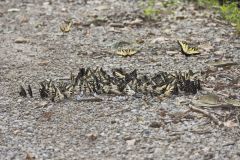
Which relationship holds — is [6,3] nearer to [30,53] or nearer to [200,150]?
[30,53]

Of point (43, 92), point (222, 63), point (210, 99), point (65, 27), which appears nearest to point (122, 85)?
point (43, 92)

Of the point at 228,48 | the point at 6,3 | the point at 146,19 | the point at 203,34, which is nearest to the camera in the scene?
the point at 228,48

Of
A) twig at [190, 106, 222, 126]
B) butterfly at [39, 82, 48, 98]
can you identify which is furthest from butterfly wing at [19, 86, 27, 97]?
twig at [190, 106, 222, 126]

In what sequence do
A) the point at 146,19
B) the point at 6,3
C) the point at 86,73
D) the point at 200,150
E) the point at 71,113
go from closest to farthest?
the point at 200,150, the point at 71,113, the point at 86,73, the point at 146,19, the point at 6,3

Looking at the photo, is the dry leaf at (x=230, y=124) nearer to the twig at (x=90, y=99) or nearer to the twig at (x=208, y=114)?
the twig at (x=208, y=114)

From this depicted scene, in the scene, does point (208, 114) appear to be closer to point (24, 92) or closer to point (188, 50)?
point (188, 50)

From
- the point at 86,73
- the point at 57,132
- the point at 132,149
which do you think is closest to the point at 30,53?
the point at 86,73
